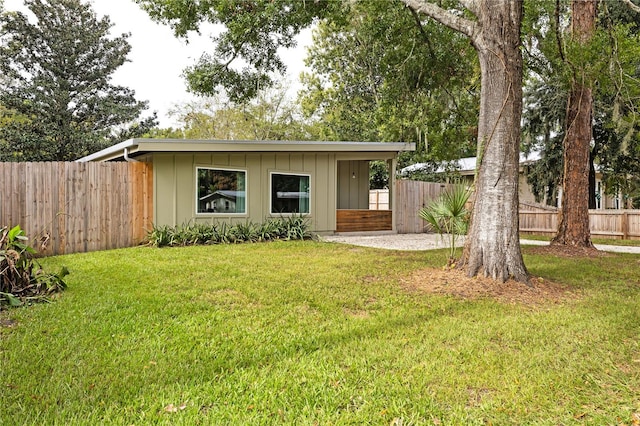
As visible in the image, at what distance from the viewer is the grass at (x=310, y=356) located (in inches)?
88.8

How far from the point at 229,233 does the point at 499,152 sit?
262 inches

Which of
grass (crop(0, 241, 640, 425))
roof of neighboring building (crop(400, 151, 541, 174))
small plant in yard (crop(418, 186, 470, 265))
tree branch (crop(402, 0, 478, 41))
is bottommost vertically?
grass (crop(0, 241, 640, 425))

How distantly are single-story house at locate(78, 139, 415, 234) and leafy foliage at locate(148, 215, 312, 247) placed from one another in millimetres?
427

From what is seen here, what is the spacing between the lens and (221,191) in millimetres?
10859

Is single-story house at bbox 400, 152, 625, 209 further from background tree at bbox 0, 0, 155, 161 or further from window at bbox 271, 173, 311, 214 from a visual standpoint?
background tree at bbox 0, 0, 155, 161

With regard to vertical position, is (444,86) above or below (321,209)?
above

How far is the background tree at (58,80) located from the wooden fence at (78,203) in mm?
12587

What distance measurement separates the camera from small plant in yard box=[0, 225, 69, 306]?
13.3 ft

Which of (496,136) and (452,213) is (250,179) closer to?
(452,213)

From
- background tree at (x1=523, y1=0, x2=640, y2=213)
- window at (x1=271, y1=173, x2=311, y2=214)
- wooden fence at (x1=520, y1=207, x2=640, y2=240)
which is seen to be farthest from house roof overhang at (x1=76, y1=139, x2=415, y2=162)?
wooden fence at (x1=520, y1=207, x2=640, y2=240)

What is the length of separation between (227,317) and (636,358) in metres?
3.25

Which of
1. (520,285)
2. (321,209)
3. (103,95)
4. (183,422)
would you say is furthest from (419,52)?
(103,95)

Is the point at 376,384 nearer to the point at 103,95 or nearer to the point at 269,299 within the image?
the point at 269,299

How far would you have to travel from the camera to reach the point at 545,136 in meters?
15.2
